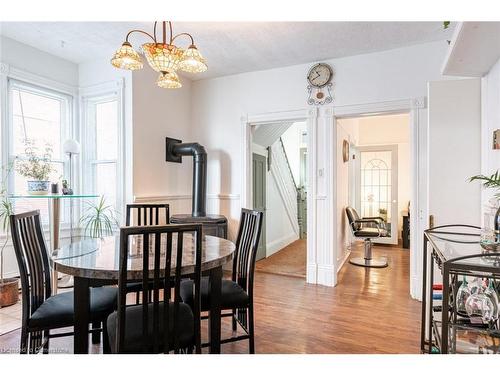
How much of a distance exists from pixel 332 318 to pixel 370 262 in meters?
2.38

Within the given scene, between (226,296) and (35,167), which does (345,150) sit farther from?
(35,167)

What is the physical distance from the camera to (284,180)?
21.0 ft

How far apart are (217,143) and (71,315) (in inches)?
125

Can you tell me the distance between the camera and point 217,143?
4.59 m

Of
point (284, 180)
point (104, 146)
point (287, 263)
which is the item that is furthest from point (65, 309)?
point (284, 180)

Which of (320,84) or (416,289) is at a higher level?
(320,84)

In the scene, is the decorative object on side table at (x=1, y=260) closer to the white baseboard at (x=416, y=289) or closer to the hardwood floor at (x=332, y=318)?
the hardwood floor at (x=332, y=318)

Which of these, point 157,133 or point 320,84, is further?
point 157,133

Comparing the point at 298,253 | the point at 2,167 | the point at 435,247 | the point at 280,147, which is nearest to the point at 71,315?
the point at 435,247

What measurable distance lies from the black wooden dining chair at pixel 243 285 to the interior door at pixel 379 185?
15.3 feet

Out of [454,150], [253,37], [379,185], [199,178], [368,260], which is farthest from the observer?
[379,185]

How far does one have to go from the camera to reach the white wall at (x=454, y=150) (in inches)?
102

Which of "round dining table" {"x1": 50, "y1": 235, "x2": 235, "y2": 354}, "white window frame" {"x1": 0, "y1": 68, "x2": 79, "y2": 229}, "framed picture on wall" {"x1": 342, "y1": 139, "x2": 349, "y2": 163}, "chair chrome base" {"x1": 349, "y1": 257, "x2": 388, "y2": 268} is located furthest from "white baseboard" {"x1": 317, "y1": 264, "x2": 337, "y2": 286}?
"white window frame" {"x1": 0, "y1": 68, "x2": 79, "y2": 229}
